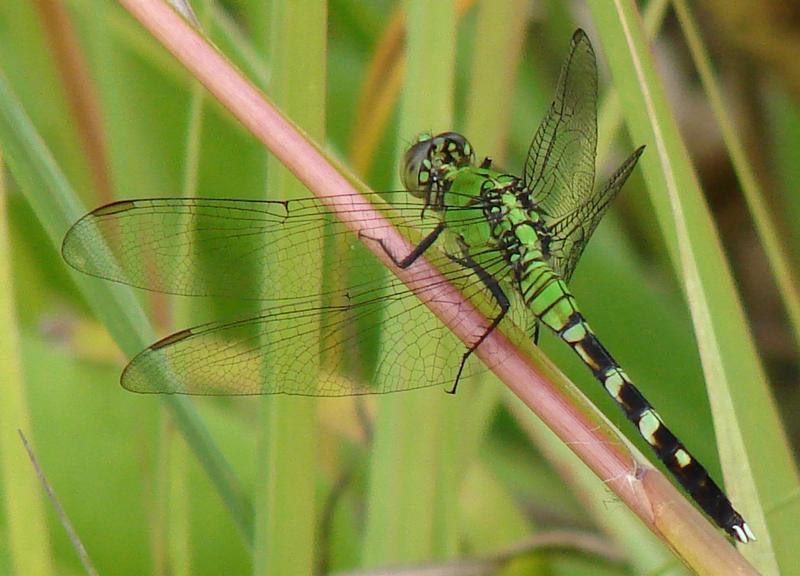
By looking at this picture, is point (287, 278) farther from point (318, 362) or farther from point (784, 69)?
point (784, 69)

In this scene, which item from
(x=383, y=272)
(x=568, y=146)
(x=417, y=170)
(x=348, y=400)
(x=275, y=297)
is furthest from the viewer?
(x=348, y=400)

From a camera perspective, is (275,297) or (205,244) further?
(205,244)

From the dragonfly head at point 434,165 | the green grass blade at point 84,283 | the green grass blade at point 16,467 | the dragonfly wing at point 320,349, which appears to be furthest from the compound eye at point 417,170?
the green grass blade at point 16,467

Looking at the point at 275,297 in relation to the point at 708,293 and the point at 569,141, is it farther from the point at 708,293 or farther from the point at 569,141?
the point at 569,141

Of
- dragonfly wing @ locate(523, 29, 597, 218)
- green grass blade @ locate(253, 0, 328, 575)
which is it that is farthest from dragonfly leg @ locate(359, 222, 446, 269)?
dragonfly wing @ locate(523, 29, 597, 218)

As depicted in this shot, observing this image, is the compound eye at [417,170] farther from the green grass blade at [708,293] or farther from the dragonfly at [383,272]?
the green grass blade at [708,293]

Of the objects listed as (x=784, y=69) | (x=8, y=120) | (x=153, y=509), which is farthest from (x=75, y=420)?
(x=784, y=69)

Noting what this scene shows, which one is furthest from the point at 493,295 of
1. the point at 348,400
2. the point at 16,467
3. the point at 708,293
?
the point at 348,400
